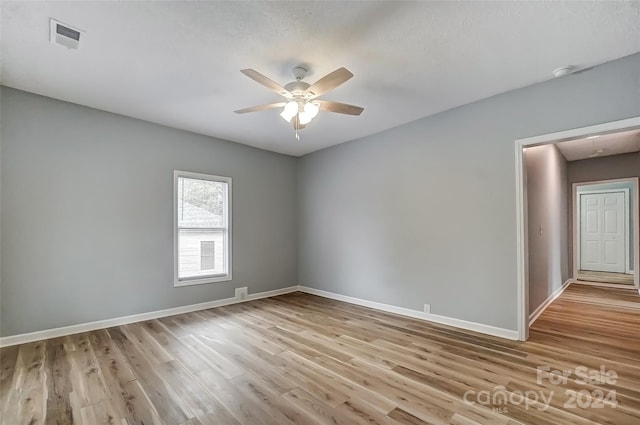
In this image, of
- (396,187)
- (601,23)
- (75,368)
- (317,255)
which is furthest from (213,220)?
(601,23)

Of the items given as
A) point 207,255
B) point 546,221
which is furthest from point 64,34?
point 546,221

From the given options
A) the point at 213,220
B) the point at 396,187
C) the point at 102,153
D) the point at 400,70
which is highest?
the point at 400,70

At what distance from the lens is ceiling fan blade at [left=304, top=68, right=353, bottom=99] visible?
2217 mm

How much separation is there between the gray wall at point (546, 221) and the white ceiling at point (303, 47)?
55.7 inches

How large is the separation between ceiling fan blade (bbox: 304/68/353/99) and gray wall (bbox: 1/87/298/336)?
108 inches

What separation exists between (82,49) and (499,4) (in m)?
3.27

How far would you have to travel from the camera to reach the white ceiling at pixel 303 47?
2.01 metres

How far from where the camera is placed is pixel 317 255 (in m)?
5.52

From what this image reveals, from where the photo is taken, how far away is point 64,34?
2.24 metres

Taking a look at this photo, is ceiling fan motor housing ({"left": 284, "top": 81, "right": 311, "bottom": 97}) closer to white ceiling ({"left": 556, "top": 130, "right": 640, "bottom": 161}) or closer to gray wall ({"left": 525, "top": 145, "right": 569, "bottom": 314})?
gray wall ({"left": 525, "top": 145, "right": 569, "bottom": 314})

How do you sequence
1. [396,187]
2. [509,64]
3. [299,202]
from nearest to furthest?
[509,64] → [396,187] → [299,202]

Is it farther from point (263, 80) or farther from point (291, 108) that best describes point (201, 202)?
point (263, 80)

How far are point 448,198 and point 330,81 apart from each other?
229 cm

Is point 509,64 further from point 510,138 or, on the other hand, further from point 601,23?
point 510,138
